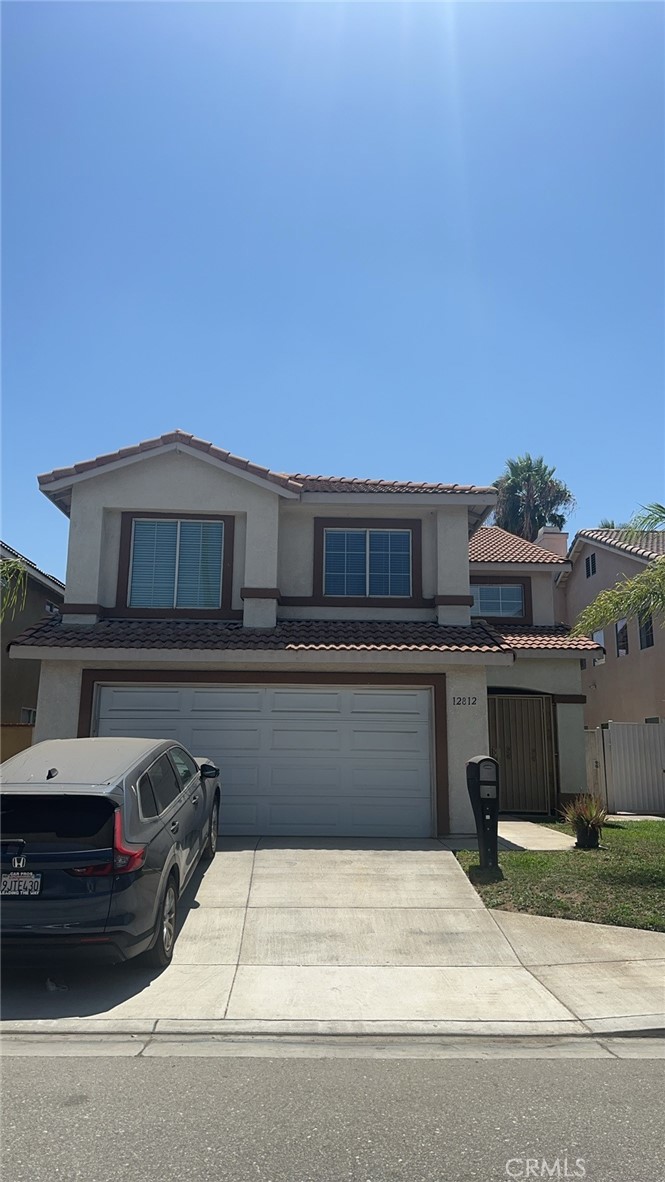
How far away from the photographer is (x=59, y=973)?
6629mm

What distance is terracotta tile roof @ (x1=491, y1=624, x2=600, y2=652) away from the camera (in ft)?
54.9

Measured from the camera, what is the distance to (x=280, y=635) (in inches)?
509

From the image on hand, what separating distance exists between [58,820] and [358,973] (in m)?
2.78

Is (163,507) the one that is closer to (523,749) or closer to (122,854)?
(122,854)

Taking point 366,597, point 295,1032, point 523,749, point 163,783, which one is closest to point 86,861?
point 163,783

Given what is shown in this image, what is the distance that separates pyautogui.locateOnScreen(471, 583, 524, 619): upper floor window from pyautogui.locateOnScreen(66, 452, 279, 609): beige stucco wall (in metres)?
6.48

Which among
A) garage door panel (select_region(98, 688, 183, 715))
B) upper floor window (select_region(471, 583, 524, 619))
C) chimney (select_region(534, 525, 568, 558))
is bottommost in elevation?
garage door panel (select_region(98, 688, 183, 715))

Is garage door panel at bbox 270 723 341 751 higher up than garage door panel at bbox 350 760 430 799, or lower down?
higher up

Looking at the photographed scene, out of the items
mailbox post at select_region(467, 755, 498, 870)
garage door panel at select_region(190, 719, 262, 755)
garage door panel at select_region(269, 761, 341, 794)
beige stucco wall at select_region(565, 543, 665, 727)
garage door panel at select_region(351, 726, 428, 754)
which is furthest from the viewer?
beige stucco wall at select_region(565, 543, 665, 727)

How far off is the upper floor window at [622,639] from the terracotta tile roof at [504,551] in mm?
4352

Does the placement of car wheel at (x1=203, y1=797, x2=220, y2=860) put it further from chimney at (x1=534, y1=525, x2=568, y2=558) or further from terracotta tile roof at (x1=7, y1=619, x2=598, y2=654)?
chimney at (x1=534, y1=525, x2=568, y2=558)

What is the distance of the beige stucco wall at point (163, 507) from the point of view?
13547 mm

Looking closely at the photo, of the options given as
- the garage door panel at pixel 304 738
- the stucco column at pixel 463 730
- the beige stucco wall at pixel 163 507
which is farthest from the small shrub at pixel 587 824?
the beige stucco wall at pixel 163 507

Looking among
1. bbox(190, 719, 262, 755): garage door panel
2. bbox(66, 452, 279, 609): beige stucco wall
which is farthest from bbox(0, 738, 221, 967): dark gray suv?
bbox(66, 452, 279, 609): beige stucco wall
